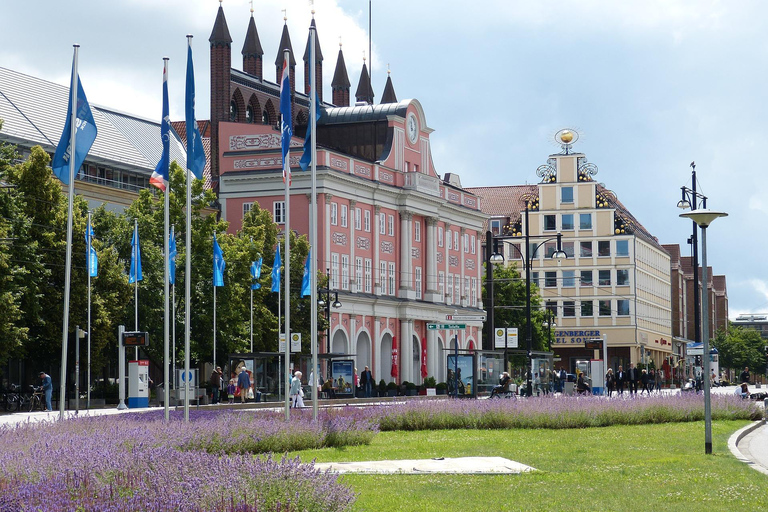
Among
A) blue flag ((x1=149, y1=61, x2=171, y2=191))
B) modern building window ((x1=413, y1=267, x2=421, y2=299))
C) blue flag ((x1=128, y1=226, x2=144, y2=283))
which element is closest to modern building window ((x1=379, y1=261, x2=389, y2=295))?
modern building window ((x1=413, y1=267, x2=421, y2=299))

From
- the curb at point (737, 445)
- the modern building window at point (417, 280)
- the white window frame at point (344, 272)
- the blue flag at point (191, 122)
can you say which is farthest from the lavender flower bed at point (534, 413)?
the modern building window at point (417, 280)

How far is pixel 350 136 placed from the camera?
92.6 m

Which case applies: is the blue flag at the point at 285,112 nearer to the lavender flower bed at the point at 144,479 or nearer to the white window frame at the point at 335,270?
the lavender flower bed at the point at 144,479

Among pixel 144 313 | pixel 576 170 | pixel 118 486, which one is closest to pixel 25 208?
pixel 144 313

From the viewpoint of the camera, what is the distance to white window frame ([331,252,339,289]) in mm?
82000

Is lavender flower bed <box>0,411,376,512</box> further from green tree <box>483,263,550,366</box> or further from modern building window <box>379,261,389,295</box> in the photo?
green tree <box>483,263,550,366</box>

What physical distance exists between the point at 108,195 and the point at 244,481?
62639 millimetres

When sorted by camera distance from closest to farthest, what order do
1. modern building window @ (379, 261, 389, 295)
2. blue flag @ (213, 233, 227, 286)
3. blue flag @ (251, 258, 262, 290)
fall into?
blue flag @ (213, 233, 227, 286), blue flag @ (251, 258, 262, 290), modern building window @ (379, 261, 389, 295)

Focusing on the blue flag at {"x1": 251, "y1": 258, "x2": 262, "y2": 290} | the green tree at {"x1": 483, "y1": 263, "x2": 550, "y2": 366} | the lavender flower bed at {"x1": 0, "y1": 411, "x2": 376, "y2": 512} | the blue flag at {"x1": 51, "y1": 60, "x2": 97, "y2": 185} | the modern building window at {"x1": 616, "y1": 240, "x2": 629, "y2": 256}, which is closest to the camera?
the lavender flower bed at {"x1": 0, "y1": 411, "x2": 376, "y2": 512}

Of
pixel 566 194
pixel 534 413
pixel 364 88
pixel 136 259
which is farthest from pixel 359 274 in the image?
pixel 534 413

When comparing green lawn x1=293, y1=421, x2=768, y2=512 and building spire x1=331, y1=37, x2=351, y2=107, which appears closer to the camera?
green lawn x1=293, y1=421, x2=768, y2=512

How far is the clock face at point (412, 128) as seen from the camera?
3695 inches

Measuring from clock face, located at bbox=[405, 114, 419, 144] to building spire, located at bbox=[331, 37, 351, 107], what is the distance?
13396 millimetres

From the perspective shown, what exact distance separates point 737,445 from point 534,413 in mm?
6873
